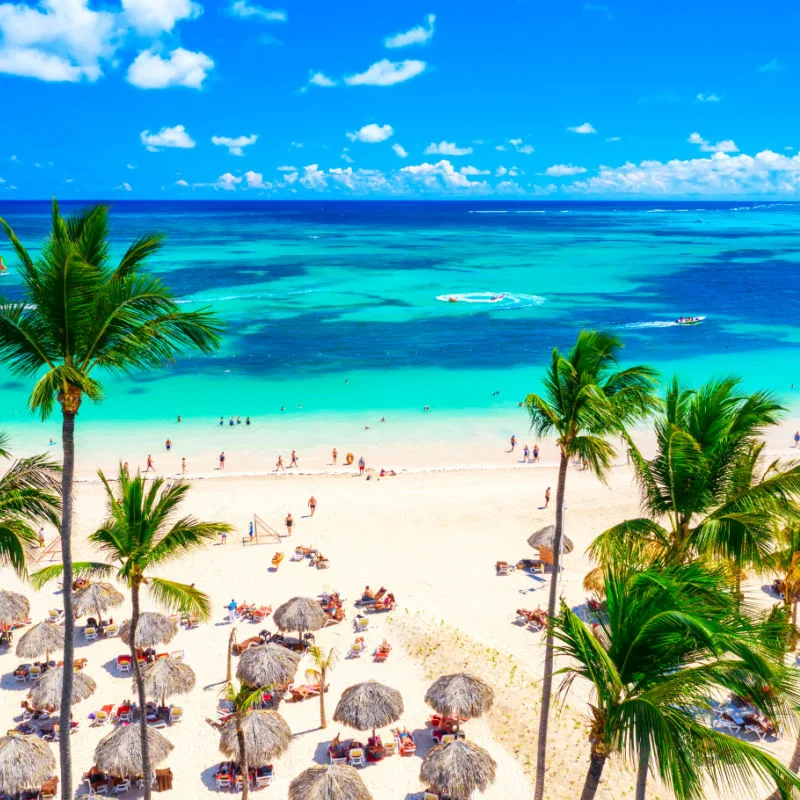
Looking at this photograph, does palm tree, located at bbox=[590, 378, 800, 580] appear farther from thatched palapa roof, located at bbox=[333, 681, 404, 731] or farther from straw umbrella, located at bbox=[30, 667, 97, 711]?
straw umbrella, located at bbox=[30, 667, 97, 711]

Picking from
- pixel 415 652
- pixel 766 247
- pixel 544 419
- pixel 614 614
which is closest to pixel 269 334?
pixel 415 652

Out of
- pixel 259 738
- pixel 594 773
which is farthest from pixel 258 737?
pixel 594 773

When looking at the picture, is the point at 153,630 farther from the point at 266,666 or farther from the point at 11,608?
the point at 11,608

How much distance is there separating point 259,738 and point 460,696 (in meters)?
3.84

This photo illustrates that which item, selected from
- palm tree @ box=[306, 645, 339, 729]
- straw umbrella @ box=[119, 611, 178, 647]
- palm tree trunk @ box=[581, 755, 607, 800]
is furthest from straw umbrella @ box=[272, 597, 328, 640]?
palm tree trunk @ box=[581, 755, 607, 800]

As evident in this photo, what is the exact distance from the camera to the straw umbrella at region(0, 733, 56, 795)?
483 inches

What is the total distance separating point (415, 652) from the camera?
1714 cm

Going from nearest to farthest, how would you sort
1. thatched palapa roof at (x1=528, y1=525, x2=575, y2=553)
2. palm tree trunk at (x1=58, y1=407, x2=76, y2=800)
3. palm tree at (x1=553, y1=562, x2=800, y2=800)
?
palm tree at (x1=553, y1=562, x2=800, y2=800) < palm tree trunk at (x1=58, y1=407, x2=76, y2=800) < thatched palapa roof at (x1=528, y1=525, x2=575, y2=553)

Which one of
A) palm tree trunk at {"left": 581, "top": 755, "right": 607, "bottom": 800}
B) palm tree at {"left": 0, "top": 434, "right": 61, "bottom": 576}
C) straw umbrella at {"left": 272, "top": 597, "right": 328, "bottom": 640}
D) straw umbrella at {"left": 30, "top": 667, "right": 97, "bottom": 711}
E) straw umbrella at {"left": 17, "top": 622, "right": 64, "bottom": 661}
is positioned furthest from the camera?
straw umbrella at {"left": 272, "top": 597, "right": 328, "bottom": 640}

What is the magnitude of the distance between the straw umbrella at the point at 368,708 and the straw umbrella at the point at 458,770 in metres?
1.39

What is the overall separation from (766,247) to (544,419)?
144 m

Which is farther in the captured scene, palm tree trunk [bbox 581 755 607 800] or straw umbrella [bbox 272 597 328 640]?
straw umbrella [bbox 272 597 328 640]

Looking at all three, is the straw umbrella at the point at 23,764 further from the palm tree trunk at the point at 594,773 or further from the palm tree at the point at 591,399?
the palm tree trunk at the point at 594,773

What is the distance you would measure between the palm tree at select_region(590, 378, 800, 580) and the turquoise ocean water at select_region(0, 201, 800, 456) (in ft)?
97.3
